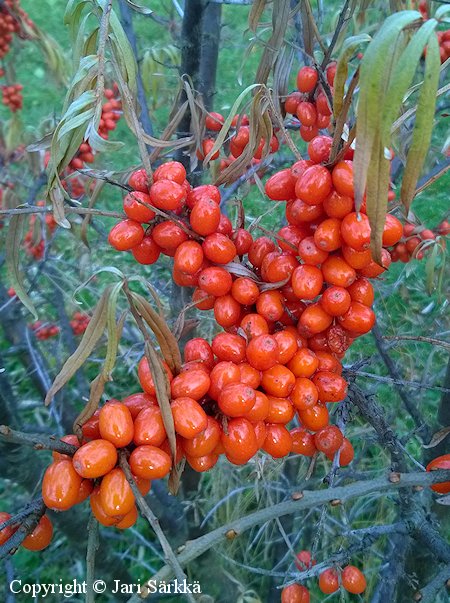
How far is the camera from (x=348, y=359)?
2.05m

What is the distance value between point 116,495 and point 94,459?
0.05 metres

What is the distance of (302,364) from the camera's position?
2.28 feet

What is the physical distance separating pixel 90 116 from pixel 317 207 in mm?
289

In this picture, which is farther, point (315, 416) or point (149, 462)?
point (315, 416)

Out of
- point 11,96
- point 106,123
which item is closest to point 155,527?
point 106,123

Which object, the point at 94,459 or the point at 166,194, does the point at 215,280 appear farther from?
the point at 94,459

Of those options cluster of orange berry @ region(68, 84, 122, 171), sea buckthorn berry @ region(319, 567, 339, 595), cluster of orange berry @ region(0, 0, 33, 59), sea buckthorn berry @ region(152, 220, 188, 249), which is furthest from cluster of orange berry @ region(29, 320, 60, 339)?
sea buckthorn berry @ region(152, 220, 188, 249)

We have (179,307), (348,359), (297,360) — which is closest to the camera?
(297,360)

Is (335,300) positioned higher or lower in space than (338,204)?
lower

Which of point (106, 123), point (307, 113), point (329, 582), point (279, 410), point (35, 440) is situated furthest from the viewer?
point (106, 123)

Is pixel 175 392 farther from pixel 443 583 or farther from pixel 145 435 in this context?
pixel 443 583

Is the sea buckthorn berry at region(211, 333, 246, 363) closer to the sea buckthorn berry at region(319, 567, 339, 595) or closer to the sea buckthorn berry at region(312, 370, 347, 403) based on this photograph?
the sea buckthorn berry at region(312, 370, 347, 403)

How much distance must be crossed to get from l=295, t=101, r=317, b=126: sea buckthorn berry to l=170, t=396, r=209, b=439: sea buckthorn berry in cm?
56

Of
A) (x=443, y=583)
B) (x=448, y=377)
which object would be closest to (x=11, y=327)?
(x=448, y=377)
